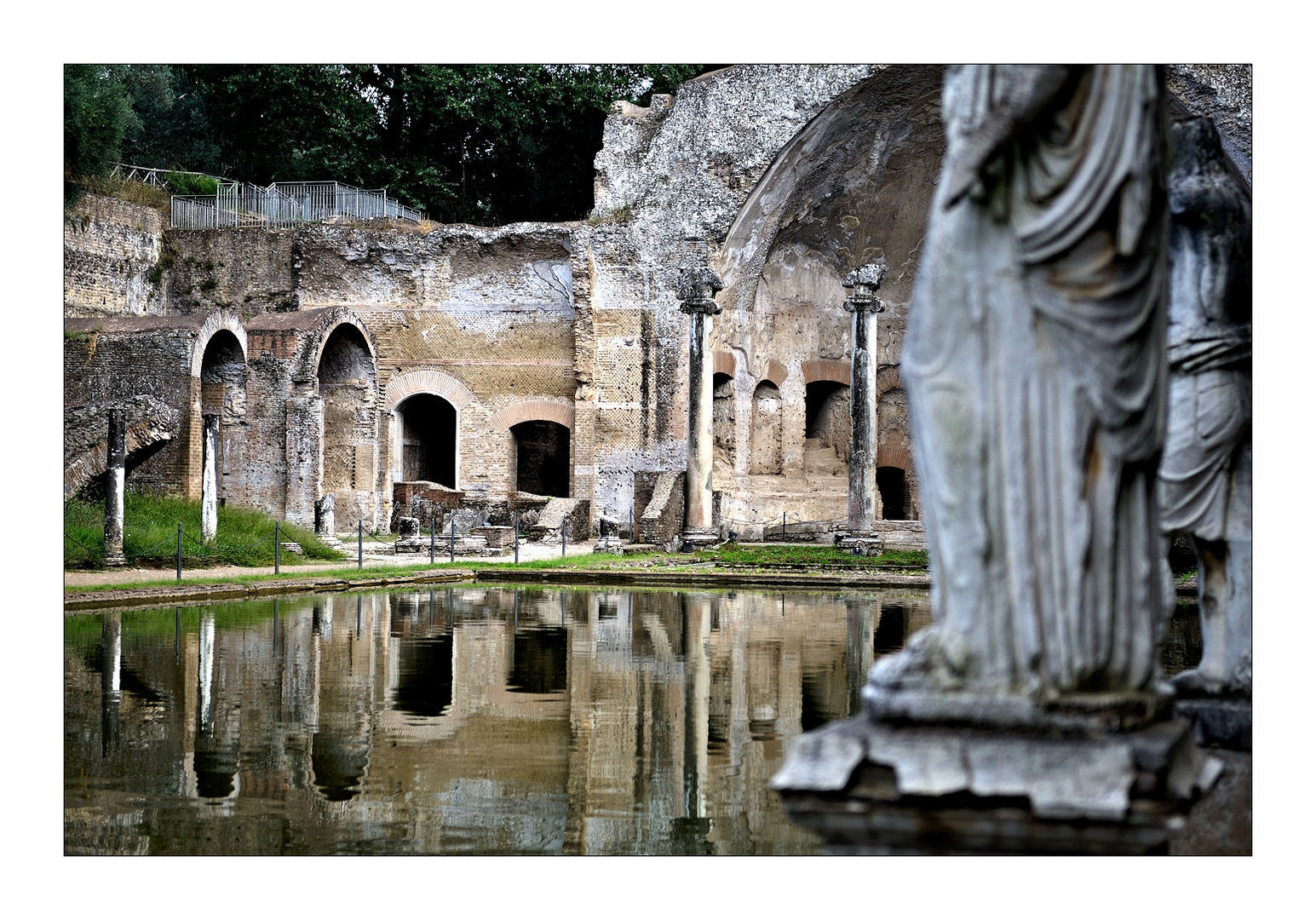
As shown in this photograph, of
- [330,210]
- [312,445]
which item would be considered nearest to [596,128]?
[330,210]

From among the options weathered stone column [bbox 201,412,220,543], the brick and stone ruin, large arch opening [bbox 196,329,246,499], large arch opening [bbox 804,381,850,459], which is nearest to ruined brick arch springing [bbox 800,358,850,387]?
the brick and stone ruin

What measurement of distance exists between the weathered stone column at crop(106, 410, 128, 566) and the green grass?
12 centimetres

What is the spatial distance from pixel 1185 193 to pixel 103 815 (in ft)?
11.7

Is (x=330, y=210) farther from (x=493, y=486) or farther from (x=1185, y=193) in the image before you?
(x=1185, y=193)

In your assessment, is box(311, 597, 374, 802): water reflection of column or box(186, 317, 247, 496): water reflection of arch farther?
box(186, 317, 247, 496): water reflection of arch

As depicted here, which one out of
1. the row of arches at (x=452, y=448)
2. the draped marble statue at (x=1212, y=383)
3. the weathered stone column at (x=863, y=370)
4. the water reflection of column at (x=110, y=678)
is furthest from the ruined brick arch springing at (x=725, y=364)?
the draped marble statue at (x=1212, y=383)

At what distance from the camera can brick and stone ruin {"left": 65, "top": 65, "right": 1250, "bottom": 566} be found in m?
19.9

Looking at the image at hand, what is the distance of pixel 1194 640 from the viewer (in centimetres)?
791

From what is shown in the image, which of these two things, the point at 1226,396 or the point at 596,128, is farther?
the point at 596,128

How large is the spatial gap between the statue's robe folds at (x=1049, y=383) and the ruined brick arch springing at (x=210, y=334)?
16.6 m

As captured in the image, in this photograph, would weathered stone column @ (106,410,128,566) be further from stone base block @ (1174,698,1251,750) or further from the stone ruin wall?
stone base block @ (1174,698,1251,750)

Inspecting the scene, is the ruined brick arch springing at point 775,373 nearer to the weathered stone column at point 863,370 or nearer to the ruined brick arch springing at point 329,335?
the weathered stone column at point 863,370

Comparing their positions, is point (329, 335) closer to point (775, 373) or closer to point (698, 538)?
point (698, 538)

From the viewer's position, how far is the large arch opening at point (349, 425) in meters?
A: 23.4
